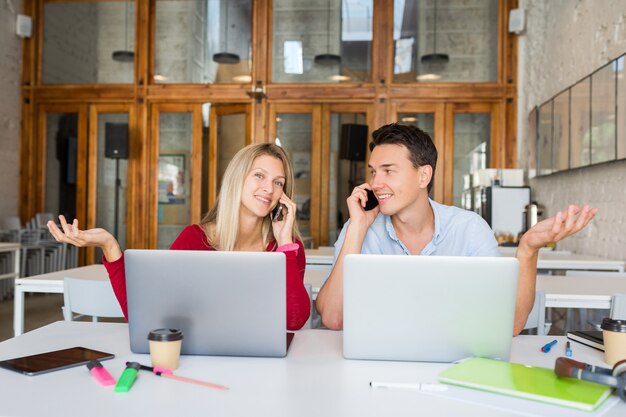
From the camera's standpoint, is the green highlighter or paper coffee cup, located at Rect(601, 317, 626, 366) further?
paper coffee cup, located at Rect(601, 317, 626, 366)

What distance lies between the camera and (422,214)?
2385 mm

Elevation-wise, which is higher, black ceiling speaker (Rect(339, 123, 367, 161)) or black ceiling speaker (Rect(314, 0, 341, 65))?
black ceiling speaker (Rect(314, 0, 341, 65))

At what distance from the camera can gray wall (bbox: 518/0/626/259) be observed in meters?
4.61

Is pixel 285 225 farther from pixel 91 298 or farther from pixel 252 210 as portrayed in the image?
pixel 91 298

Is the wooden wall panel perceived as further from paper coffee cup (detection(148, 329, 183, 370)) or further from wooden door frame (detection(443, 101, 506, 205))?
paper coffee cup (detection(148, 329, 183, 370))

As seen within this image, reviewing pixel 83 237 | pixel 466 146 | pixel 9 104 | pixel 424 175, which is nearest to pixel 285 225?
pixel 424 175

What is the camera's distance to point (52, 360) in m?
1.45

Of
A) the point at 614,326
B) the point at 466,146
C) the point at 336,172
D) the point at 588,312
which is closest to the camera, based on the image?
the point at 614,326

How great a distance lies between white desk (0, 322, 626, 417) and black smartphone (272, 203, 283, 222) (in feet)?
2.90

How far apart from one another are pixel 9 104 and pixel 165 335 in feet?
26.7

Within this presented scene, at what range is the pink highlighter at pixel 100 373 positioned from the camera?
1292 millimetres

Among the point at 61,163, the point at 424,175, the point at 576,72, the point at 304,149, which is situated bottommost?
the point at 424,175

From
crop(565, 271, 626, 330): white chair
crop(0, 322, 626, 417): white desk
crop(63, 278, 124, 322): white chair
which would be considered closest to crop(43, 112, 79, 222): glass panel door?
crop(63, 278, 124, 322): white chair

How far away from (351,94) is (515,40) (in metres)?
2.18
